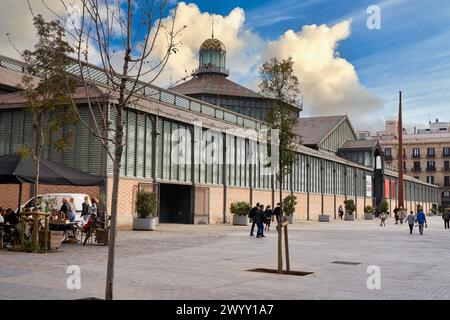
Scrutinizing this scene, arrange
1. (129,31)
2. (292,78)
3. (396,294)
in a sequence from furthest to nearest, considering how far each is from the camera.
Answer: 1. (292,78)
2. (396,294)
3. (129,31)

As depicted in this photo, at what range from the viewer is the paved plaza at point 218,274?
9070 mm

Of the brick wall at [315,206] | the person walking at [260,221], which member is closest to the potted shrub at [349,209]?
the brick wall at [315,206]

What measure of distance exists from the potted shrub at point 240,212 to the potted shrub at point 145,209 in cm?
915

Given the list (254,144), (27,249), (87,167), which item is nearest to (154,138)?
(87,167)

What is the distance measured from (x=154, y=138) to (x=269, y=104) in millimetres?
17287

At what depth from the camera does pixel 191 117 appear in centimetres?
3566

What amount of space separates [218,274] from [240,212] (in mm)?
24256

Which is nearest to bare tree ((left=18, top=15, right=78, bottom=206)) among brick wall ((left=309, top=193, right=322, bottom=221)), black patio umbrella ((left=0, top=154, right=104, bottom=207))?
black patio umbrella ((left=0, top=154, right=104, bottom=207))

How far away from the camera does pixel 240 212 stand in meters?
35.7

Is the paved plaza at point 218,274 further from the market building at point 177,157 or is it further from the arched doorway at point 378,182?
the arched doorway at point 378,182

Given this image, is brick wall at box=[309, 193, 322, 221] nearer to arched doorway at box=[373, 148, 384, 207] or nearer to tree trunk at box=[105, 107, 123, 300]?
arched doorway at box=[373, 148, 384, 207]

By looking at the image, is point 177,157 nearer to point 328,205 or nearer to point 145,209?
point 145,209

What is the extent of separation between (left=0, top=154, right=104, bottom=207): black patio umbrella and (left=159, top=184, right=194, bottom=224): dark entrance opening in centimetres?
1570
